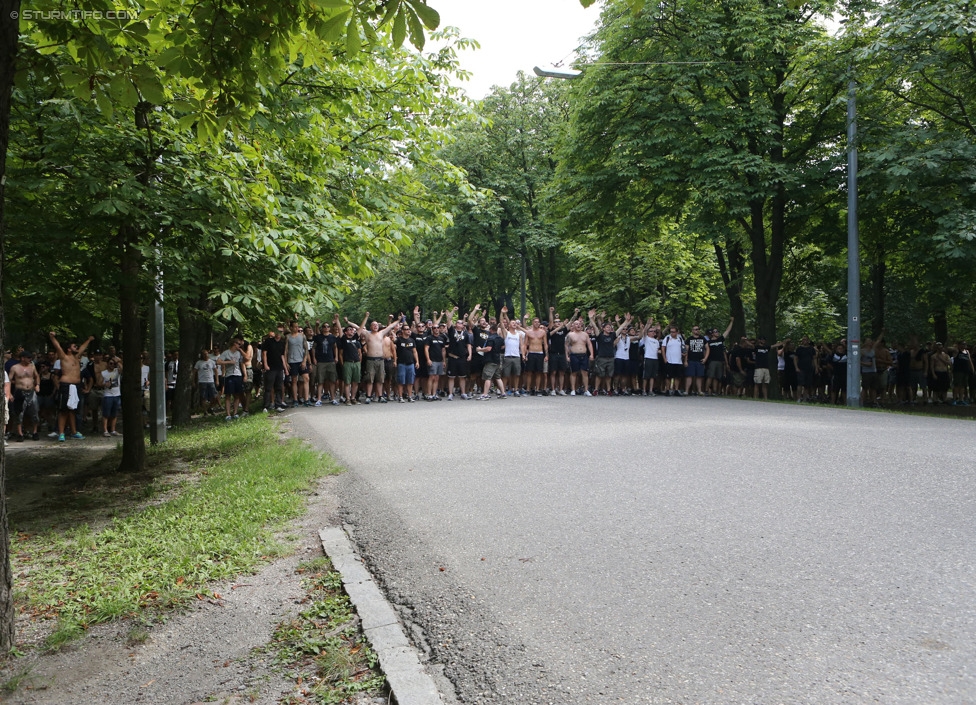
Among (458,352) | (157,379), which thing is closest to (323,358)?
(458,352)

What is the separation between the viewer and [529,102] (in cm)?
3647

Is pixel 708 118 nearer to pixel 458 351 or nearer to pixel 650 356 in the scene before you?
pixel 650 356

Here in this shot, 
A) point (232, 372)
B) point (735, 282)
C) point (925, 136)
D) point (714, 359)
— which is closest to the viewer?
point (925, 136)

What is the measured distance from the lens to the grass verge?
3529mm

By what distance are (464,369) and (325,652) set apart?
15.9m

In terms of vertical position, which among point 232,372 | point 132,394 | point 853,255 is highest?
point 853,255

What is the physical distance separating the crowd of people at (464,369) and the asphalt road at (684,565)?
889 centimetres

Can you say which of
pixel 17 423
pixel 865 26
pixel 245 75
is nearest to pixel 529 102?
pixel 865 26

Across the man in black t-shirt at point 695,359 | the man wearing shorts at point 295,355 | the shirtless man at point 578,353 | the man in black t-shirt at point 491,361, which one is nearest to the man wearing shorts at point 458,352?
Answer: the man in black t-shirt at point 491,361

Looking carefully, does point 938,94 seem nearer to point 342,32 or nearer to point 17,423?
point 342,32

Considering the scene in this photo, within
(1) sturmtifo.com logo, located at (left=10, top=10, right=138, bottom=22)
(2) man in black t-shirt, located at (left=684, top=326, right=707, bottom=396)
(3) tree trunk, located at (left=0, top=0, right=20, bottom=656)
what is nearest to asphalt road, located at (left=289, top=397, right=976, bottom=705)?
(3) tree trunk, located at (left=0, top=0, right=20, bottom=656)

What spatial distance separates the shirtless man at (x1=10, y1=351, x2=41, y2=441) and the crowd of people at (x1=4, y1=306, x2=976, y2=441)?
29 mm

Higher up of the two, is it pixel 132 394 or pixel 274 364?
pixel 274 364

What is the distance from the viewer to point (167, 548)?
6.02 metres
